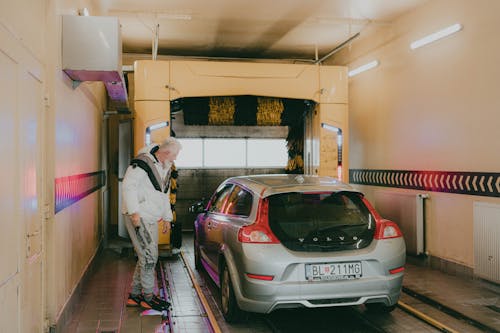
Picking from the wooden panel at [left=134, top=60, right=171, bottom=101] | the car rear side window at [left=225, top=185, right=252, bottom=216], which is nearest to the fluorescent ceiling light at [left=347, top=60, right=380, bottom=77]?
the wooden panel at [left=134, top=60, right=171, bottom=101]

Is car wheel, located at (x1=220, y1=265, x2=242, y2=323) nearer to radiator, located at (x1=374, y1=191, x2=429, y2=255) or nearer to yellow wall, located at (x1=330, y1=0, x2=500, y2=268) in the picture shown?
yellow wall, located at (x1=330, y1=0, x2=500, y2=268)

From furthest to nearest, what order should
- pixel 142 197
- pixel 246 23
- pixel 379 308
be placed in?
pixel 246 23
pixel 142 197
pixel 379 308

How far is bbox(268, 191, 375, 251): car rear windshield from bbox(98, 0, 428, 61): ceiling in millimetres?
4370

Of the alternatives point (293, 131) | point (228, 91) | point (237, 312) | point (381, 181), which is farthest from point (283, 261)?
point (293, 131)

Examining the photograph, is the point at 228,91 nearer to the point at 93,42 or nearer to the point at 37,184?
the point at 93,42

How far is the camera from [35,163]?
4.00m

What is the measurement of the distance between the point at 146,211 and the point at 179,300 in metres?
1.27

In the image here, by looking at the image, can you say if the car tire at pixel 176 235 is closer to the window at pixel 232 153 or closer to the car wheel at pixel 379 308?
the window at pixel 232 153

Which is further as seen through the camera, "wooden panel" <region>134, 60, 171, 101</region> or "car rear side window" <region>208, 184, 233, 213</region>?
"wooden panel" <region>134, 60, 171, 101</region>

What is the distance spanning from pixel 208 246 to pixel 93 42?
282 centimetres

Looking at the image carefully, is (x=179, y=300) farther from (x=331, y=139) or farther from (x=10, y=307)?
(x=331, y=139)

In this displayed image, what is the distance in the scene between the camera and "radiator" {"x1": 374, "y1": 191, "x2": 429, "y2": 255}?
26.7 ft

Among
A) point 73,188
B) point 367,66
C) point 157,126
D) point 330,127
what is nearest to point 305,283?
point 73,188

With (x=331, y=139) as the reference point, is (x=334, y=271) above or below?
below
